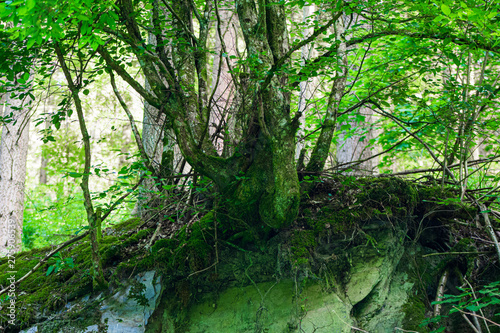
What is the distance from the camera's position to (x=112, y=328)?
372 cm

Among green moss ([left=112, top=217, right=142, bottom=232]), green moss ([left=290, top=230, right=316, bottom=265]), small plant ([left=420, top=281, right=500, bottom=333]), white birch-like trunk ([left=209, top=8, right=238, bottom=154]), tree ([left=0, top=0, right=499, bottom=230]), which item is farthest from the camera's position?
green moss ([left=112, top=217, right=142, bottom=232])

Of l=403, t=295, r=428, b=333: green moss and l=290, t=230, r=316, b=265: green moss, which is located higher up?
l=290, t=230, r=316, b=265: green moss

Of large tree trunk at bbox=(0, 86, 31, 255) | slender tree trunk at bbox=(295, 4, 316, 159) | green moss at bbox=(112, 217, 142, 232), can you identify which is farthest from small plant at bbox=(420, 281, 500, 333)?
large tree trunk at bbox=(0, 86, 31, 255)

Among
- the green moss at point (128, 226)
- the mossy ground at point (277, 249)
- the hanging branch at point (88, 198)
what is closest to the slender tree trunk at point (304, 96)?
the mossy ground at point (277, 249)

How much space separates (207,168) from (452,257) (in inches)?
119

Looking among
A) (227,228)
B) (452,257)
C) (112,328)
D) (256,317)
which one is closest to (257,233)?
(227,228)

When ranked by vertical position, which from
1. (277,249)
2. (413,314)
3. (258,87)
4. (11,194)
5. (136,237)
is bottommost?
(413,314)

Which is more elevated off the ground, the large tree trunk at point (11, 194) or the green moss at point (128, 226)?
the large tree trunk at point (11, 194)

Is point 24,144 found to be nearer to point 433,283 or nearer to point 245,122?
point 245,122

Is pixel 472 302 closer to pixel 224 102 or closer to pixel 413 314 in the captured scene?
pixel 413 314

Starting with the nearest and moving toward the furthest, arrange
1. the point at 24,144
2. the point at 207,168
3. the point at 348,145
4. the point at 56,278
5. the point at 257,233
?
the point at 207,168
the point at 257,233
the point at 56,278
the point at 348,145
the point at 24,144

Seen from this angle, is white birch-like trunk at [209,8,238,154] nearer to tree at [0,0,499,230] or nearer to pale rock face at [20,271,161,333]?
tree at [0,0,499,230]

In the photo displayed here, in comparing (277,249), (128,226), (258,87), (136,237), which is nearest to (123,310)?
(136,237)

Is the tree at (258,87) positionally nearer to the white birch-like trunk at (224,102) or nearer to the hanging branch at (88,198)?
the white birch-like trunk at (224,102)
